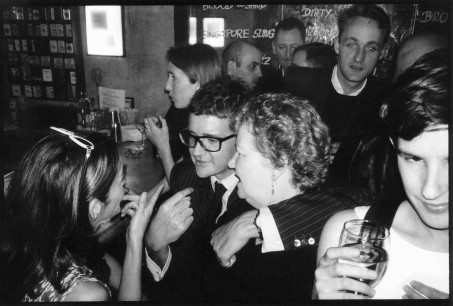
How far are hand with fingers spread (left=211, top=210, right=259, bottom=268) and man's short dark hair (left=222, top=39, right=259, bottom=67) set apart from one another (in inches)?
54.0

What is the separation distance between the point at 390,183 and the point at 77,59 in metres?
1.68

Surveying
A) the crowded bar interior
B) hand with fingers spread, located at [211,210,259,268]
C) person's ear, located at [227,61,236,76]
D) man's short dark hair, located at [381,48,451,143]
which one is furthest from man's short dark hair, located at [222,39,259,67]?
man's short dark hair, located at [381,48,451,143]

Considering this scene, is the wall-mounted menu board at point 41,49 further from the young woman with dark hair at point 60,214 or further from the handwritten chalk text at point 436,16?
the handwritten chalk text at point 436,16

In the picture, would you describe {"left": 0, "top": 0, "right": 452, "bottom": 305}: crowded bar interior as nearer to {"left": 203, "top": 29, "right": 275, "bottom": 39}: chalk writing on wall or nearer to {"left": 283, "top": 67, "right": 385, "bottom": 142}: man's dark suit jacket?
{"left": 283, "top": 67, "right": 385, "bottom": 142}: man's dark suit jacket

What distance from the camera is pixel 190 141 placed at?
168cm

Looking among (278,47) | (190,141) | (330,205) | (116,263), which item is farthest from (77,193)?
(278,47)

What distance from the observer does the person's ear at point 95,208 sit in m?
1.28

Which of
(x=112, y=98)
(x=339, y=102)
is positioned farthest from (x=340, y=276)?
(x=112, y=98)

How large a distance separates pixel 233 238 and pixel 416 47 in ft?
3.36

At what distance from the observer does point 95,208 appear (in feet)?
4.26

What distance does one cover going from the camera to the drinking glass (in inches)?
36.6

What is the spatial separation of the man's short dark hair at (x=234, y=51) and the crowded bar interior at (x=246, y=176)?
325 mm

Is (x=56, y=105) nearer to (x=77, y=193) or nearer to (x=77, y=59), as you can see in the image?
(x=77, y=59)

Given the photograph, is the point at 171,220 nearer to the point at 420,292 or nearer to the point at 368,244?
the point at 368,244
